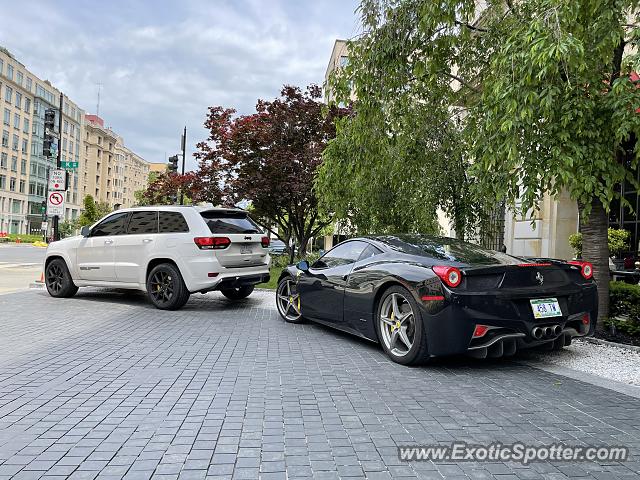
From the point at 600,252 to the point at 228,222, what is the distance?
602cm

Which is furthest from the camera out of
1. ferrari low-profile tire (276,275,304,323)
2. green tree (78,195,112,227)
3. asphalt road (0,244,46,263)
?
green tree (78,195,112,227)

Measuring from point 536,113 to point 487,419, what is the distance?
342 centimetres

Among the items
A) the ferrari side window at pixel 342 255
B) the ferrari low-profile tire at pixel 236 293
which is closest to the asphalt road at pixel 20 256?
the ferrari low-profile tire at pixel 236 293

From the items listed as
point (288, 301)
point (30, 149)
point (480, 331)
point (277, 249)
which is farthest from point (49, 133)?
point (30, 149)

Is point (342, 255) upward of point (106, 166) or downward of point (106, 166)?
downward

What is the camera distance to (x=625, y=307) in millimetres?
6871

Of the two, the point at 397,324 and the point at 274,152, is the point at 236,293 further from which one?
the point at 274,152

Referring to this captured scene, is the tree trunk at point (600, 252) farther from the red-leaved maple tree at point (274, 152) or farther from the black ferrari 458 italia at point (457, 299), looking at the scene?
the red-leaved maple tree at point (274, 152)

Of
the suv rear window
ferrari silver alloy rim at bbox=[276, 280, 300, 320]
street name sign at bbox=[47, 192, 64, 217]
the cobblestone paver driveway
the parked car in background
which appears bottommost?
the cobblestone paver driveway

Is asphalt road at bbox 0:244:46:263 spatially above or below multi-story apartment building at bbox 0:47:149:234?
below

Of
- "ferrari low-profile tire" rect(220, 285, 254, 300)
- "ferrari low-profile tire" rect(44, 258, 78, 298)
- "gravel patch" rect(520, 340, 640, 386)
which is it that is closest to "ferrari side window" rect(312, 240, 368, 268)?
"gravel patch" rect(520, 340, 640, 386)

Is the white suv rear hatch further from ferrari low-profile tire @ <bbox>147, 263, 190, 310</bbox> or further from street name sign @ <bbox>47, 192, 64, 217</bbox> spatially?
street name sign @ <bbox>47, 192, 64, 217</bbox>

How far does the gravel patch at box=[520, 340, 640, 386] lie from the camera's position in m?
4.95

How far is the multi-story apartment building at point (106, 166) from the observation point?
103 m
